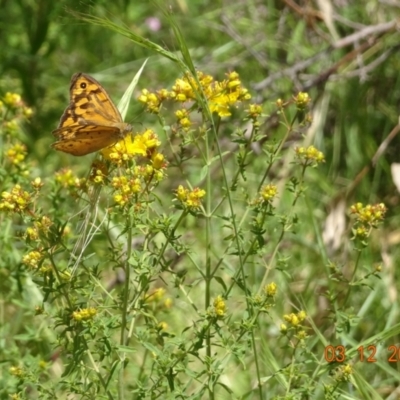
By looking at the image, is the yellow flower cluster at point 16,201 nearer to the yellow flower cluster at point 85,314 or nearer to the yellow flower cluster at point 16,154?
the yellow flower cluster at point 85,314

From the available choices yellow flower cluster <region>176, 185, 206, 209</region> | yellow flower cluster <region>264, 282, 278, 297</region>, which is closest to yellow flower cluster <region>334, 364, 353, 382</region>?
yellow flower cluster <region>264, 282, 278, 297</region>

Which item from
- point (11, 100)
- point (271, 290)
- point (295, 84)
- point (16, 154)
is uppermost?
point (11, 100)

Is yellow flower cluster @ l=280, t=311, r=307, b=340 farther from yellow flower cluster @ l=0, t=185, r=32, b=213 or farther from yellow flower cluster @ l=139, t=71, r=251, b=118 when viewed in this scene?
yellow flower cluster @ l=0, t=185, r=32, b=213

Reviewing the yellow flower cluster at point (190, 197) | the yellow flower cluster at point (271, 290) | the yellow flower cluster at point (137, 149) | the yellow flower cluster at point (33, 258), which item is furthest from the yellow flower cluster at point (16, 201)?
the yellow flower cluster at point (271, 290)

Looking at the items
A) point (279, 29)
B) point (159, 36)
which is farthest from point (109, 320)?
point (159, 36)

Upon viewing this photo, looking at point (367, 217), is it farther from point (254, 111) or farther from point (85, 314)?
point (85, 314)

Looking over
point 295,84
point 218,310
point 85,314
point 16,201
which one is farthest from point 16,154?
point 295,84
